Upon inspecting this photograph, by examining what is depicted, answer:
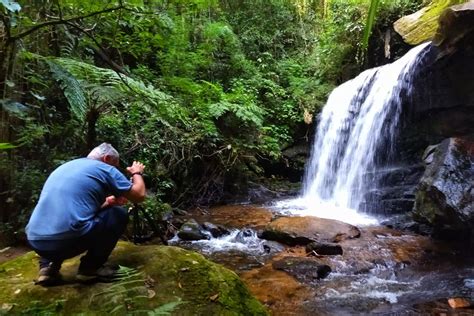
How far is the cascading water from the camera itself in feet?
29.0

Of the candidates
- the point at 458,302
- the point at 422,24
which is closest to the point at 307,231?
the point at 458,302

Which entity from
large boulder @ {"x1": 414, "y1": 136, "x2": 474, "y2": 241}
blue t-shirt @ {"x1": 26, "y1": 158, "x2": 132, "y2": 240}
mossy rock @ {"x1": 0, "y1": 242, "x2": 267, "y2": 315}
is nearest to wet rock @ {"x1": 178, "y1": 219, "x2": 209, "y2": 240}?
large boulder @ {"x1": 414, "y1": 136, "x2": 474, "y2": 241}

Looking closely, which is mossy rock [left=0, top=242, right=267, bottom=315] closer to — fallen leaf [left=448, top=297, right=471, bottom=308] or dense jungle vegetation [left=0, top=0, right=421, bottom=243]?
dense jungle vegetation [left=0, top=0, right=421, bottom=243]

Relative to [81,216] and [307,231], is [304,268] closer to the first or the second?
[307,231]

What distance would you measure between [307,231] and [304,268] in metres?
1.37

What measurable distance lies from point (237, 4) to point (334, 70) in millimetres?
4207

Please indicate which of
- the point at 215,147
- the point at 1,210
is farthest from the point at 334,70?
the point at 1,210

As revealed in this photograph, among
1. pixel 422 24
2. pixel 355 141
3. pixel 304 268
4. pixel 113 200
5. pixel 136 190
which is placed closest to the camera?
pixel 136 190

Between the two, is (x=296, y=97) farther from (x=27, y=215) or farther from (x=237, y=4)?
(x=27, y=215)

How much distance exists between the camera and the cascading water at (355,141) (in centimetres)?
883

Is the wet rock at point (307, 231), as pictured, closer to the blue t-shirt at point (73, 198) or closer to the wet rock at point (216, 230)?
the wet rock at point (216, 230)

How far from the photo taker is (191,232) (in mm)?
6758

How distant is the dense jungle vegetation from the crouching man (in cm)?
62

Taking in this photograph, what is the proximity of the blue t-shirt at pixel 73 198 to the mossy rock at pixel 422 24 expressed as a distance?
8429 mm
